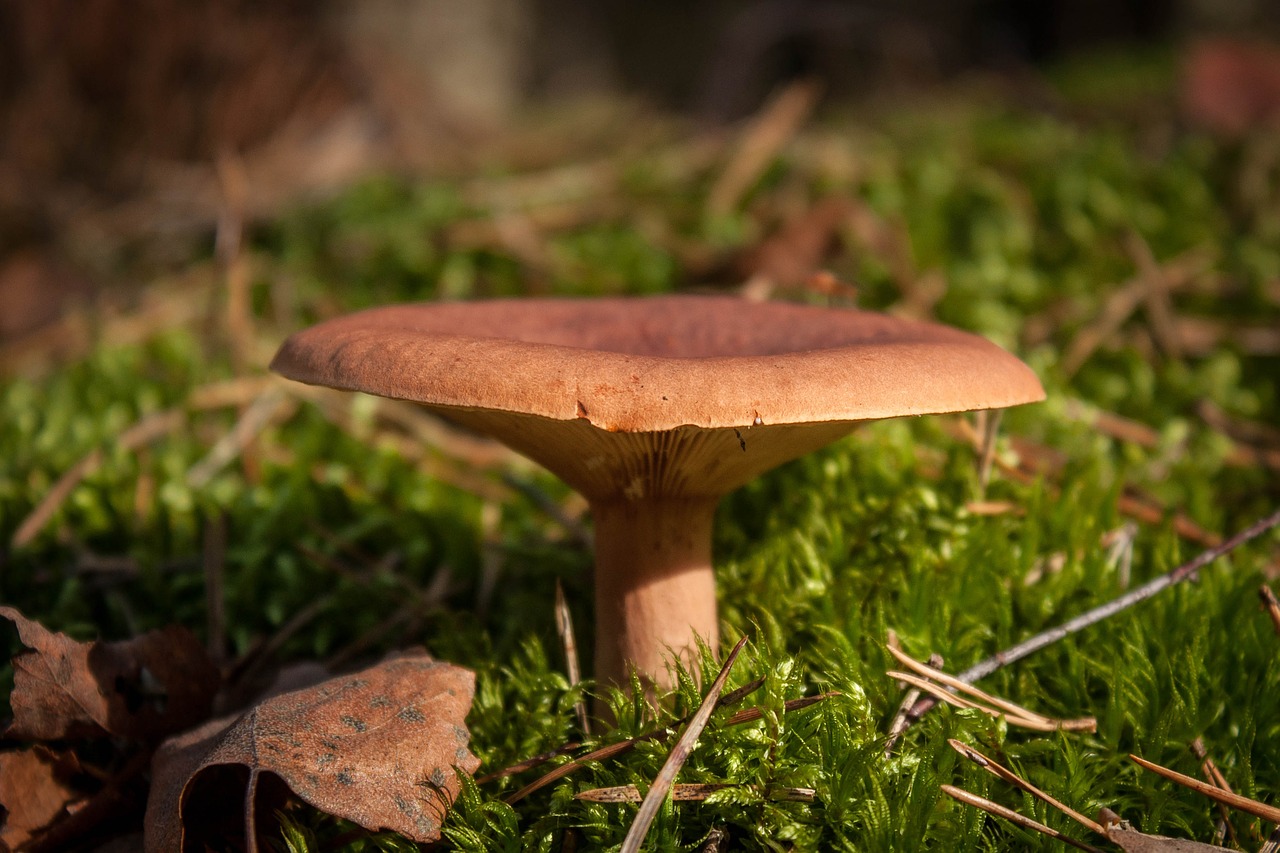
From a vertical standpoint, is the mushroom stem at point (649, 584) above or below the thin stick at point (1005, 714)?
above

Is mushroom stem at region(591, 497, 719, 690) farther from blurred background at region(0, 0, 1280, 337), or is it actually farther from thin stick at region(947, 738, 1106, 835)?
blurred background at region(0, 0, 1280, 337)

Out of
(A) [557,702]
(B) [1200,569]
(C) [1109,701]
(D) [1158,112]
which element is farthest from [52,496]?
(D) [1158,112]

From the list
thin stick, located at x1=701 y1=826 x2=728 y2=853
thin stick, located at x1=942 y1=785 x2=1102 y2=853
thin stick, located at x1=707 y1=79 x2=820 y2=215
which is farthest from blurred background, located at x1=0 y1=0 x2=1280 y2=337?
thin stick, located at x1=942 y1=785 x2=1102 y2=853

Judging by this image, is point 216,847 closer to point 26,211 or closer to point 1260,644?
point 1260,644

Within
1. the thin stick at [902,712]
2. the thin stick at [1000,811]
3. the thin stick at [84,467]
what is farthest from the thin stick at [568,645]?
the thin stick at [84,467]

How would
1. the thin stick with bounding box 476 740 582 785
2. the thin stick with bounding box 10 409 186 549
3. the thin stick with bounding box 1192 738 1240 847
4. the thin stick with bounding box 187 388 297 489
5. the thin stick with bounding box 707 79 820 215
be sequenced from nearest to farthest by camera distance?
the thin stick with bounding box 1192 738 1240 847
the thin stick with bounding box 476 740 582 785
the thin stick with bounding box 10 409 186 549
the thin stick with bounding box 187 388 297 489
the thin stick with bounding box 707 79 820 215

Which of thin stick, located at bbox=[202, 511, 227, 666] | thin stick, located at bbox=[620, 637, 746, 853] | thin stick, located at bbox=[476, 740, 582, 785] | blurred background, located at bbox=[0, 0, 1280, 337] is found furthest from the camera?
blurred background, located at bbox=[0, 0, 1280, 337]

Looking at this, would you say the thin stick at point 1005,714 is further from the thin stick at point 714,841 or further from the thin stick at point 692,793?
the thin stick at point 714,841
